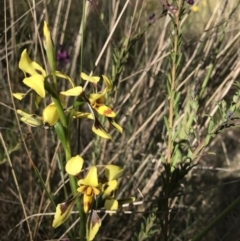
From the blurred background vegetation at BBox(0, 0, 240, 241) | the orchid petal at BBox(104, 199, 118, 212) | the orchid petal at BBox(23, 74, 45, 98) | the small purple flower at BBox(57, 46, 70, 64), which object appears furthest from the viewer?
the small purple flower at BBox(57, 46, 70, 64)

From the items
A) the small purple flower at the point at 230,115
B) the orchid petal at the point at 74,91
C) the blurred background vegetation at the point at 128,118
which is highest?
the orchid petal at the point at 74,91

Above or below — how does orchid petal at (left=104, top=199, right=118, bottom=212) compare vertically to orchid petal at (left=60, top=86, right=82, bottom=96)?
below

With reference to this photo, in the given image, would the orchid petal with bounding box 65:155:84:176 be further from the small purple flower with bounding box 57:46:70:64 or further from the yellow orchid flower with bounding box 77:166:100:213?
the small purple flower with bounding box 57:46:70:64

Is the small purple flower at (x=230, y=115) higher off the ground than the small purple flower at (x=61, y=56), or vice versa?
the small purple flower at (x=230, y=115)

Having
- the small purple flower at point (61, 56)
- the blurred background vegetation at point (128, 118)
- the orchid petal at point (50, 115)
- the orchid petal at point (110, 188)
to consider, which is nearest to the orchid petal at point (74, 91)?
the orchid petal at point (50, 115)

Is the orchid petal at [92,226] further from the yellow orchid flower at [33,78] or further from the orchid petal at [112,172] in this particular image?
the yellow orchid flower at [33,78]

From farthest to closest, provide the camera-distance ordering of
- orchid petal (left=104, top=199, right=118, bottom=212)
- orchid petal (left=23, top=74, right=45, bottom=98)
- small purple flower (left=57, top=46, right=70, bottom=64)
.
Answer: small purple flower (left=57, top=46, right=70, bottom=64), orchid petal (left=104, top=199, right=118, bottom=212), orchid petal (left=23, top=74, right=45, bottom=98)

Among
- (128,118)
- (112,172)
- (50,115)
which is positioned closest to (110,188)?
(112,172)

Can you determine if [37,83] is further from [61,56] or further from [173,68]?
[61,56]

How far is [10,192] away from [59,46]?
38 cm

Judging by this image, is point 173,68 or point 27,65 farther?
point 173,68

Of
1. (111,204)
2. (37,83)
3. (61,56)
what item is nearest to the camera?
(37,83)

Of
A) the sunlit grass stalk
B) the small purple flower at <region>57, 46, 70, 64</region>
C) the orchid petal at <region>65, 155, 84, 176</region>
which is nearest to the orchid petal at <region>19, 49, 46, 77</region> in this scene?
the orchid petal at <region>65, 155, 84, 176</region>

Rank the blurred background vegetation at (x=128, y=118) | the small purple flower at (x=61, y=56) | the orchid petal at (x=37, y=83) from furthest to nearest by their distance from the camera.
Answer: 1. the small purple flower at (x=61, y=56)
2. the blurred background vegetation at (x=128, y=118)
3. the orchid petal at (x=37, y=83)
